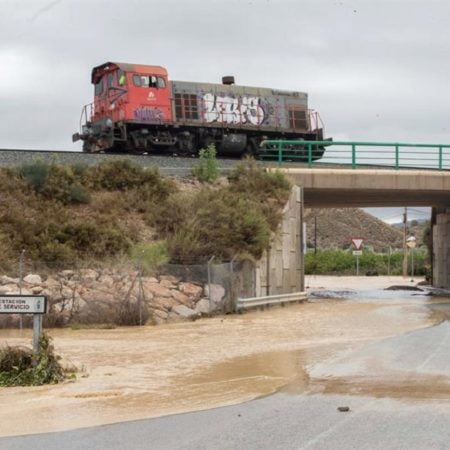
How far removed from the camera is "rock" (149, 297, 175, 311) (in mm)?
22000

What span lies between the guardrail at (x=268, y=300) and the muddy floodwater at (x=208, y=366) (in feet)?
2.50

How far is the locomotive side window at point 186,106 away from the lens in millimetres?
34375

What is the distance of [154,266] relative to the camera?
22.8 meters

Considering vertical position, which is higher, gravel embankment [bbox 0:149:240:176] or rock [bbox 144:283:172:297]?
gravel embankment [bbox 0:149:240:176]

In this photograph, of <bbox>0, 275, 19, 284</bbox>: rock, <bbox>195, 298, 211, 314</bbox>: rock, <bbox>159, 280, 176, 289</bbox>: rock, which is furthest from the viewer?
<bbox>195, 298, 211, 314</bbox>: rock

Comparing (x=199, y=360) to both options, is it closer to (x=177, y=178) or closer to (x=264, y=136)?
(x=177, y=178)

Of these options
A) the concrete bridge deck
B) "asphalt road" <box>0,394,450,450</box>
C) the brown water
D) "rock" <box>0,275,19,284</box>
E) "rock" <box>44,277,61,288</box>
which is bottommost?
the brown water

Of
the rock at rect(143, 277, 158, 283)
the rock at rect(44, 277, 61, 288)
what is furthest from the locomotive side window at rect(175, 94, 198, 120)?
the rock at rect(44, 277, 61, 288)

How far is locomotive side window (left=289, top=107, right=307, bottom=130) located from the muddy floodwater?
1630 centimetres

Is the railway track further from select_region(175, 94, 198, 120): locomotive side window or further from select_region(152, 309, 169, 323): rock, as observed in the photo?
select_region(152, 309, 169, 323): rock

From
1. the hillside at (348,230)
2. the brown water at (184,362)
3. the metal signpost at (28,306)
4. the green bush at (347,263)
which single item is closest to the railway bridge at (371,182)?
the brown water at (184,362)

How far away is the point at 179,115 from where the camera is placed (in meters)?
34.3

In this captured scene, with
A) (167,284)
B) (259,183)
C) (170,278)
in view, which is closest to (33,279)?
(167,284)

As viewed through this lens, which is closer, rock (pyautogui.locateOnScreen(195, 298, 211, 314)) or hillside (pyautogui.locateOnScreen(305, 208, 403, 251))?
rock (pyautogui.locateOnScreen(195, 298, 211, 314))
